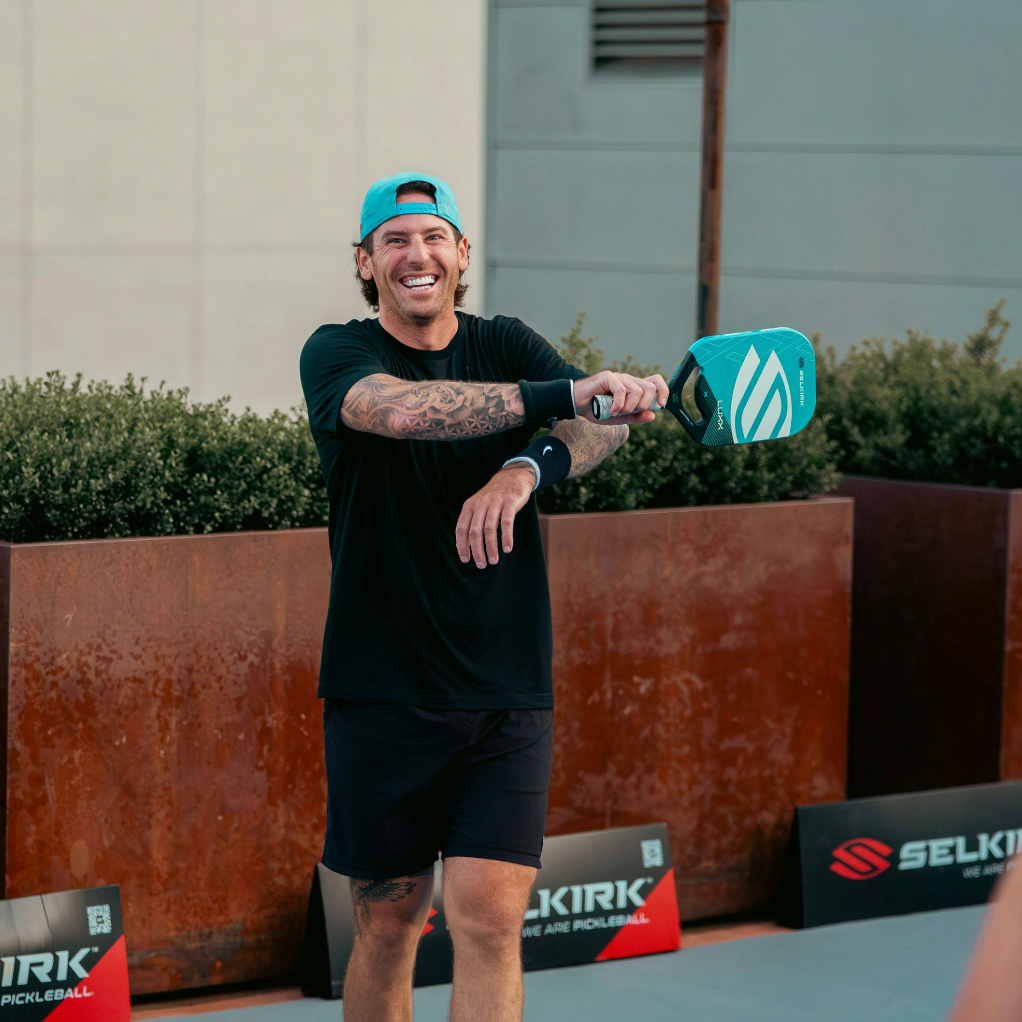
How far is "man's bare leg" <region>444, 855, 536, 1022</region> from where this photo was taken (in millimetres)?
3061

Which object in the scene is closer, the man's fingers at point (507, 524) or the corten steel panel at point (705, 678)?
the man's fingers at point (507, 524)

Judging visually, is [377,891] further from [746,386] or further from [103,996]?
[746,386]

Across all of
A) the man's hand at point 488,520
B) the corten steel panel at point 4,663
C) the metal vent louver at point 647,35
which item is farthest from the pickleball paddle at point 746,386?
the metal vent louver at point 647,35

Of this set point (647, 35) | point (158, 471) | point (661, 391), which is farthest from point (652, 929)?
point (647, 35)

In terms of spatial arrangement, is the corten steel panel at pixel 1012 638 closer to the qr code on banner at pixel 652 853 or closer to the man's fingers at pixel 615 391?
the qr code on banner at pixel 652 853

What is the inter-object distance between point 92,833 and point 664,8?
10.0m

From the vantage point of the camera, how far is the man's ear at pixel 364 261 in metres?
3.28

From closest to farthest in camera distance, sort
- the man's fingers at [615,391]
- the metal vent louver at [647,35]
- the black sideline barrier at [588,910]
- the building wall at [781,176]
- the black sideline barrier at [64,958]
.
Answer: the man's fingers at [615,391] → the black sideline barrier at [64,958] → the black sideline barrier at [588,910] → the building wall at [781,176] → the metal vent louver at [647,35]

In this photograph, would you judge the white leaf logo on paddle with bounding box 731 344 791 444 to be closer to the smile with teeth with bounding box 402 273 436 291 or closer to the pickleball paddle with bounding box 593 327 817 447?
the pickleball paddle with bounding box 593 327 817 447

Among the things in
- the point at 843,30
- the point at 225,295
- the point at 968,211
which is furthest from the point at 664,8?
the point at 225,295

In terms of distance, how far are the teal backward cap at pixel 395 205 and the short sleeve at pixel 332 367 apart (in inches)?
8.9

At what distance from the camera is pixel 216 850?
403 cm

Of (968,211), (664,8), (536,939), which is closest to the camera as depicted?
(536,939)

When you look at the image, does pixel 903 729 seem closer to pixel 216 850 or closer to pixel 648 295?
pixel 216 850
